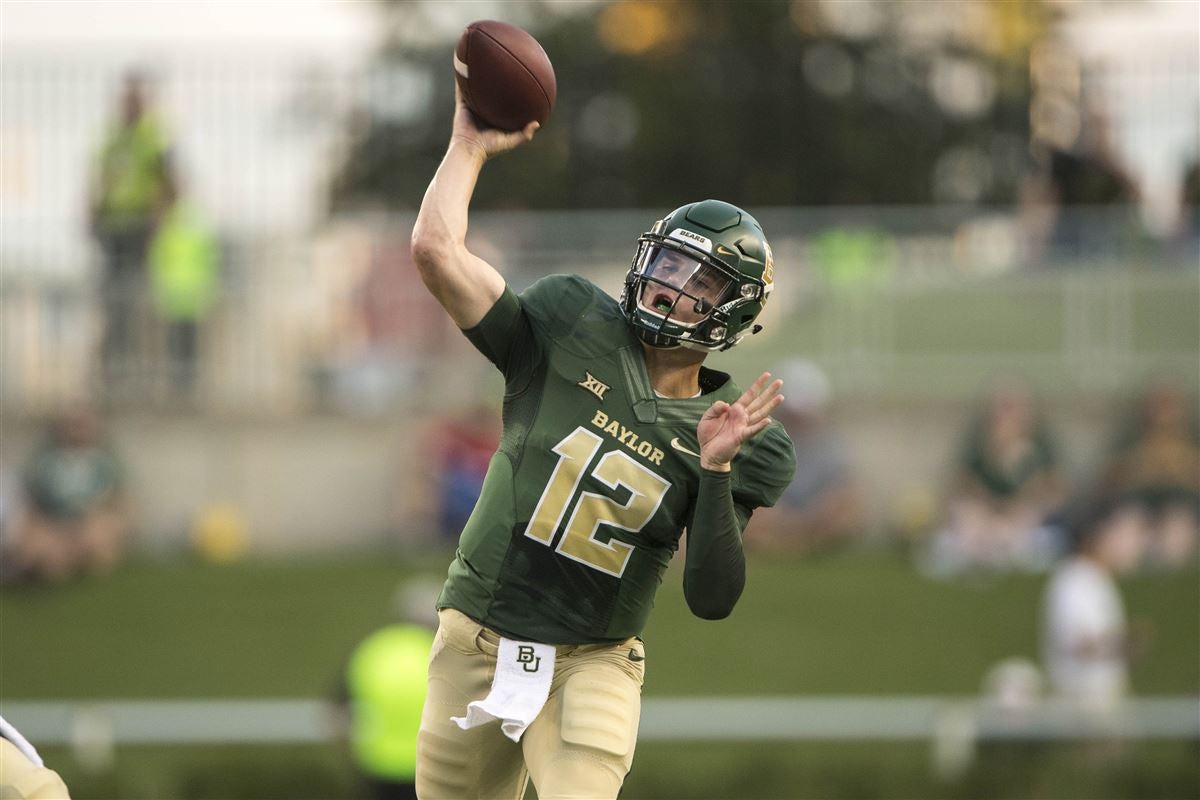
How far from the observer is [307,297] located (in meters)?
13.6

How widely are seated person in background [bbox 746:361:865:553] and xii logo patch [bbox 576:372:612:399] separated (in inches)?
330

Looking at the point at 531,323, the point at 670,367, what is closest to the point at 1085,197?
the point at 670,367

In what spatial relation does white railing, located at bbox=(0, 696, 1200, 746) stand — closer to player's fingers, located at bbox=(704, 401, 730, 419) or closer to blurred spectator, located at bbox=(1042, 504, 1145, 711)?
blurred spectator, located at bbox=(1042, 504, 1145, 711)

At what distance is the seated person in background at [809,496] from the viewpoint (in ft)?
42.4

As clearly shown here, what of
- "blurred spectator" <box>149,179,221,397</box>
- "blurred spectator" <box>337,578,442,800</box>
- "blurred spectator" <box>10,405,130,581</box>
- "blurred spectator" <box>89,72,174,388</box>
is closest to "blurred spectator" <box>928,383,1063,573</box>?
"blurred spectator" <box>337,578,442,800</box>

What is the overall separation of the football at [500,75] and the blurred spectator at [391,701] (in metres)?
4.03

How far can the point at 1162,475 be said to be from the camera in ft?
40.8

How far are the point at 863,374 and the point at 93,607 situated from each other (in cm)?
618

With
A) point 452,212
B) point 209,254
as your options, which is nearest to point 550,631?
point 452,212

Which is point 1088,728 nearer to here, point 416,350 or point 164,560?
point 416,350

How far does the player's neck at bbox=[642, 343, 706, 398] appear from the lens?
462 cm

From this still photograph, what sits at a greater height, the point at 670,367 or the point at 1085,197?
the point at 1085,197

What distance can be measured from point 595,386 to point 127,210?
32.2 ft

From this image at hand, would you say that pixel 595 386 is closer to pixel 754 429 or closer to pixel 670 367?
pixel 670 367
